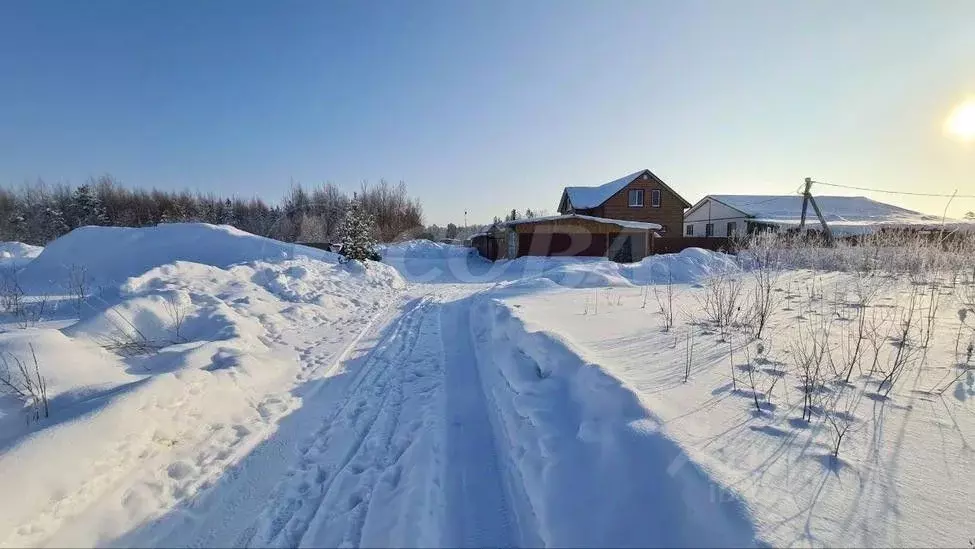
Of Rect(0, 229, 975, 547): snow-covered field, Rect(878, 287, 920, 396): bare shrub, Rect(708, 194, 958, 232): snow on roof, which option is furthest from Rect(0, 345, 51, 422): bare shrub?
Rect(708, 194, 958, 232): snow on roof

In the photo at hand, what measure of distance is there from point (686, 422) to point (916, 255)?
11.9 m

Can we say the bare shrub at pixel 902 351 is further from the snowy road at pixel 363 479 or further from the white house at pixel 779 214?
the white house at pixel 779 214

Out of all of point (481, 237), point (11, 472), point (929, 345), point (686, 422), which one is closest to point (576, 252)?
point (481, 237)

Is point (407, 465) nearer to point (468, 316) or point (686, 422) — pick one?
point (686, 422)

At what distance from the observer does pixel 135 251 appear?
14070 mm

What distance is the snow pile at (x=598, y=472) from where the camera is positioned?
2.00m

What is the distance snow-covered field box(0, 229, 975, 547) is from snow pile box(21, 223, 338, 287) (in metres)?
8.27

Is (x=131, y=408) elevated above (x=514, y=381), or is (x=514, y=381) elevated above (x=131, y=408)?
Result: (x=131, y=408)

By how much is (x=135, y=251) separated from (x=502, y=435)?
55.3 feet

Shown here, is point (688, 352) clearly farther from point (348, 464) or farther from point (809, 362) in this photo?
point (348, 464)

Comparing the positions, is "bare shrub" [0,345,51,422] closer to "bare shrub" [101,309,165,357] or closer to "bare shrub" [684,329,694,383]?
"bare shrub" [101,309,165,357]

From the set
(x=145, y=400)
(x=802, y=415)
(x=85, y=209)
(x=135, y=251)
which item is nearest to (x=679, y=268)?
(x=802, y=415)

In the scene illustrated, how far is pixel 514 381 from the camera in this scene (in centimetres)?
461

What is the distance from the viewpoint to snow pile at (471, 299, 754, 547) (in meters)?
2.00
